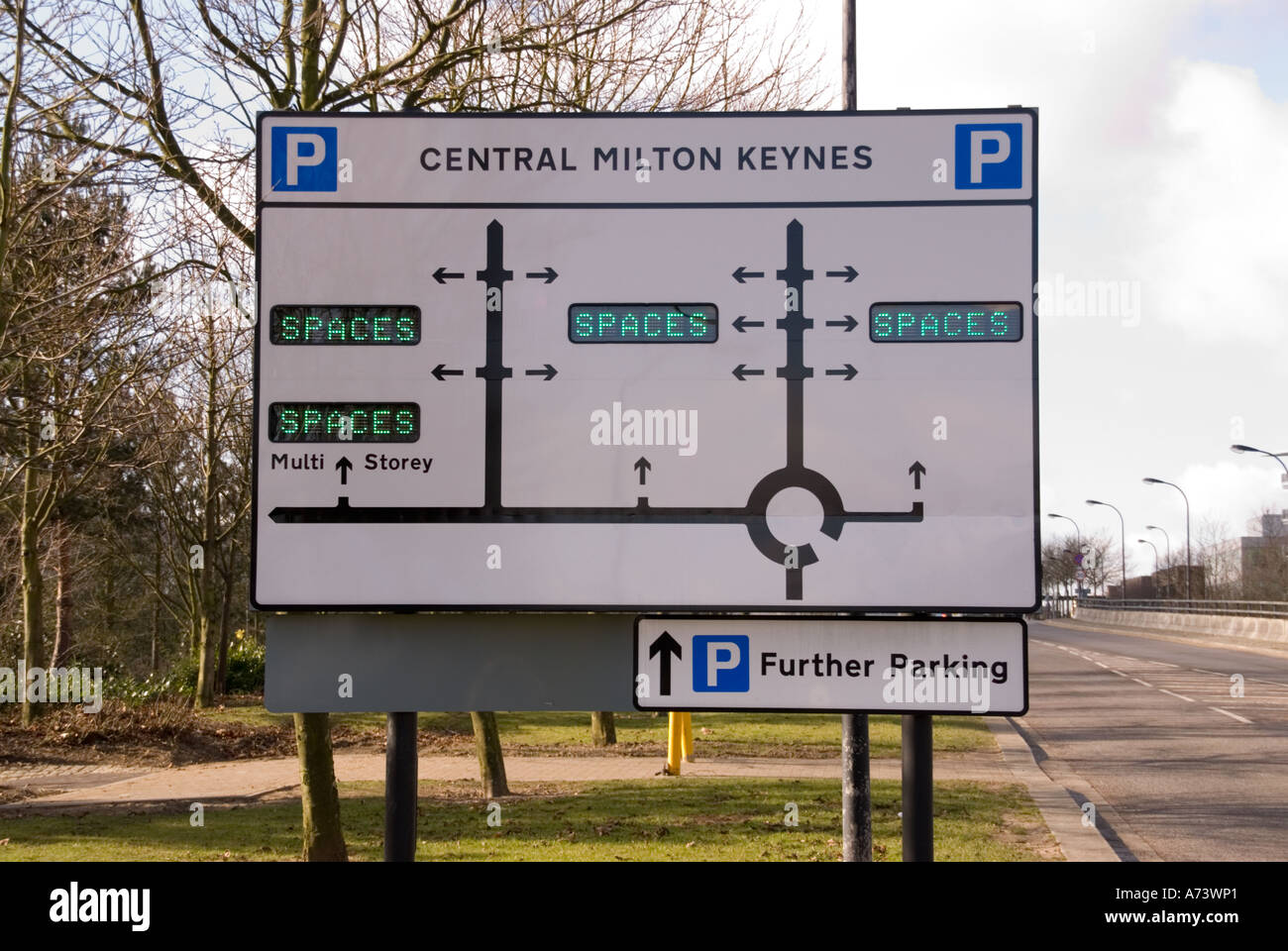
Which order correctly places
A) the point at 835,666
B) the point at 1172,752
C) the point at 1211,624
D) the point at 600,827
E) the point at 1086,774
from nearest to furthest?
the point at 835,666 < the point at 600,827 < the point at 1086,774 < the point at 1172,752 < the point at 1211,624

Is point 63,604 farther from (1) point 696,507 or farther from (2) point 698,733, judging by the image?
(1) point 696,507

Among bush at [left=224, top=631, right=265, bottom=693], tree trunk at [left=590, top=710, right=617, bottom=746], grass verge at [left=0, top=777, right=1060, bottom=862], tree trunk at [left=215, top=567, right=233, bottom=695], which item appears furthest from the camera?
bush at [left=224, top=631, right=265, bottom=693]

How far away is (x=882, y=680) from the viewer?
153 inches

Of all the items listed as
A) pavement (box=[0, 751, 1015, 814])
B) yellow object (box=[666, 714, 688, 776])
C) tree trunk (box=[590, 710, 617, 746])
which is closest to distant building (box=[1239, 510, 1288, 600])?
tree trunk (box=[590, 710, 617, 746])

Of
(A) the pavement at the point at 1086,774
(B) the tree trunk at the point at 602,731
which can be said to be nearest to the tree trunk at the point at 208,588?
(A) the pavement at the point at 1086,774

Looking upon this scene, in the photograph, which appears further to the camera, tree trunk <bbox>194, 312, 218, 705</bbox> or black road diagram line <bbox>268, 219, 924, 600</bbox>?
tree trunk <bbox>194, 312, 218, 705</bbox>

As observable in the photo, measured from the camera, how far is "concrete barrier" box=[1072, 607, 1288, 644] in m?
42.3

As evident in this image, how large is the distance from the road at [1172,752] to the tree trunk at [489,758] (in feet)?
19.2

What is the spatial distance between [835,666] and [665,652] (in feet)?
1.85

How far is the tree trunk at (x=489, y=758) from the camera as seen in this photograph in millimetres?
11906

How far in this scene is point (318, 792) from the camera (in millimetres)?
7871

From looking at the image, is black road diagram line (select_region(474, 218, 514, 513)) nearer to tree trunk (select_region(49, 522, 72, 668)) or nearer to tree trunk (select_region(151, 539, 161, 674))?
tree trunk (select_region(49, 522, 72, 668))

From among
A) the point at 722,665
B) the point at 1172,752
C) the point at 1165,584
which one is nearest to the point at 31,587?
the point at 1172,752

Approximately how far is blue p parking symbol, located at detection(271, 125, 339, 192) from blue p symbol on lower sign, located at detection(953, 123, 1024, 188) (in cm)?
216
